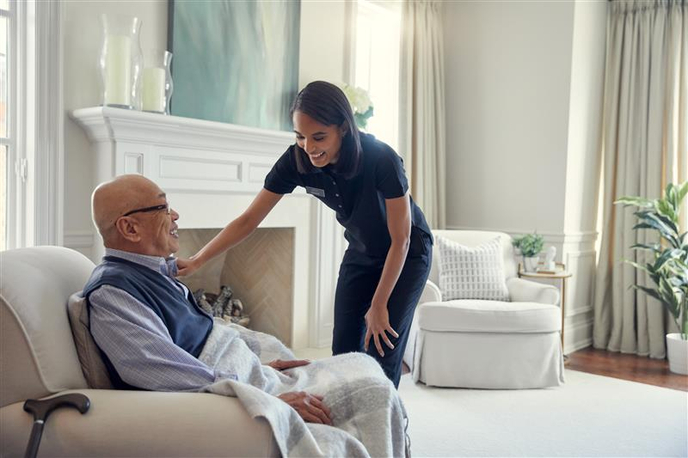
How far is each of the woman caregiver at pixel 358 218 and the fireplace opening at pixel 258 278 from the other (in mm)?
1855

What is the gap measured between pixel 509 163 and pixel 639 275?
1194 millimetres

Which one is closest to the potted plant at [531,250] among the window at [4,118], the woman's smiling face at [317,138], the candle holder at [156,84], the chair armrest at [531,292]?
the chair armrest at [531,292]

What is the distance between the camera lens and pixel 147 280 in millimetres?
1574

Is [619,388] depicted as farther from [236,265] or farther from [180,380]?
[180,380]

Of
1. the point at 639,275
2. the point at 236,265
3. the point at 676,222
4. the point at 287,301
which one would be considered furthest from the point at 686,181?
the point at 236,265

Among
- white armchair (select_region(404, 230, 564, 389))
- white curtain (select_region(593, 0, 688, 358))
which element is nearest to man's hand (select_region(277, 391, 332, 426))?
white armchair (select_region(404, 230, 564, 389))

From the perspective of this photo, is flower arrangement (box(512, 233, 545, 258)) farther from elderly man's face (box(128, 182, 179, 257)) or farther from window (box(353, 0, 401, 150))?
elderly man's face (box(128, 182, 179, 257))

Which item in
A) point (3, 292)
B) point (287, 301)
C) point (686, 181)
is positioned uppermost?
point (686, 181)

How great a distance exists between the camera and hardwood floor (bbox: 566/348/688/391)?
4020mm

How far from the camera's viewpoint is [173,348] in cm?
145

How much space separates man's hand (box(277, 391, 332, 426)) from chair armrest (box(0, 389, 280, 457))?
18cm

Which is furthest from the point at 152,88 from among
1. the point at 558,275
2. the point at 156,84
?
→ the point at 558,275

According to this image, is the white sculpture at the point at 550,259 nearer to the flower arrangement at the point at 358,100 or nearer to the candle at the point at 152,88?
the flower arrangement at the point at 358,100

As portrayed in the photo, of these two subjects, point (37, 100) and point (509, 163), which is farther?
point (509, 163)
